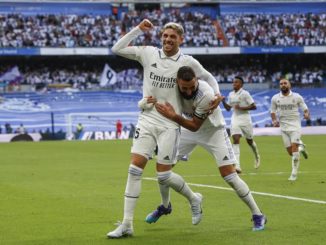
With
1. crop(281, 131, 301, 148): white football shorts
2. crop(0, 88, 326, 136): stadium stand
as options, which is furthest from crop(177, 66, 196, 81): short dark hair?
crop(0, 88, 326, 136): stadium stand

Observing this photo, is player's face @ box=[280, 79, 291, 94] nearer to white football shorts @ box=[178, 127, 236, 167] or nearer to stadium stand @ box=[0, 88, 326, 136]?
white football shorts @ box=[178, 127, 236, 167]

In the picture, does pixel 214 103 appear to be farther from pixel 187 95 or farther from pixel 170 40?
pixel 170 40

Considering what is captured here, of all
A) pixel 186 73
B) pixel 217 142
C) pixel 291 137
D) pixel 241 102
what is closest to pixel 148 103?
pixel 186 73

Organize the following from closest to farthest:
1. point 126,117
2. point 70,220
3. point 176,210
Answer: point 70,220
point 176,210
point 126,117

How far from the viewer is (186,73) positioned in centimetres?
962

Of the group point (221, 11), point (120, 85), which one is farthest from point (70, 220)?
point (221, 11)

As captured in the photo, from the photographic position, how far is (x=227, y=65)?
76.2m

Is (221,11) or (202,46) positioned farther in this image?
(221,11)

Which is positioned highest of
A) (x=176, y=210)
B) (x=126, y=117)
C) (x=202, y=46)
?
(x=176, y=210)

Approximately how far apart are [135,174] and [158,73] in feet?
4.47

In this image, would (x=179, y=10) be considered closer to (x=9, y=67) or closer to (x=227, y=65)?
(x=227, y=65)

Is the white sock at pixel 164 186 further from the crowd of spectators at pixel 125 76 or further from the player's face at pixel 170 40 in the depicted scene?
the crowd of spectators at pixel 125 76

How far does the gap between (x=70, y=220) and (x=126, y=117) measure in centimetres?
5263

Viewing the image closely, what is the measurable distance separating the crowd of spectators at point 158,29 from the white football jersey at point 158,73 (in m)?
58.0
